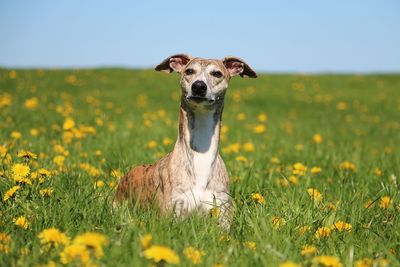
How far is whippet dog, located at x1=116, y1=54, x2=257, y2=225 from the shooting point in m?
4.46

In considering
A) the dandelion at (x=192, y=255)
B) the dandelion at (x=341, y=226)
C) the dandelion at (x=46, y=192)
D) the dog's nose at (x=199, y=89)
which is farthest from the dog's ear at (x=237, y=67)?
the dandelion at (x=192, y=255)

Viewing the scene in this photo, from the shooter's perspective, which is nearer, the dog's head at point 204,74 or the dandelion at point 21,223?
the dandelion at point 21,223

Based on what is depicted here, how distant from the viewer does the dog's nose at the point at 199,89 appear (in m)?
4.47

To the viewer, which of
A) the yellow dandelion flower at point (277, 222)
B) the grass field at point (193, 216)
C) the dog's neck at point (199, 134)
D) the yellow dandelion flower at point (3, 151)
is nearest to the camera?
the grass field at point (193, 216)

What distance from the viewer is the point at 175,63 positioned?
214 inches

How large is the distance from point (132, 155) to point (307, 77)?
22.8 m

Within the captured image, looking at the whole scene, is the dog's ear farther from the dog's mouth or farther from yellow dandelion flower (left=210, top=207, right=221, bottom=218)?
yellow dandelion flower (left=210, top=207, right=221, bottom=218)

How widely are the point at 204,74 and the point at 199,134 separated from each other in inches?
22.3

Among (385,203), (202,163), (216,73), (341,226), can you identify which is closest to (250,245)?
(341,226)

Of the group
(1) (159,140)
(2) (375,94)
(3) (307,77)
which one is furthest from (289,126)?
(3) (307,77)

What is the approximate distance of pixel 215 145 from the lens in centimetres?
482

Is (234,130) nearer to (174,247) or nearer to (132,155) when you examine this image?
(132,155)

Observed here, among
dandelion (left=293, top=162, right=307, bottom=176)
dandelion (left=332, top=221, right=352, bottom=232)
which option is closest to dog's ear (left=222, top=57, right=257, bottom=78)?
dandelion (left=293, top=162, right=307, bottom=176)

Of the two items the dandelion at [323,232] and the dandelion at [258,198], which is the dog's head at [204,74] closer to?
the dandelion at [258,198]
